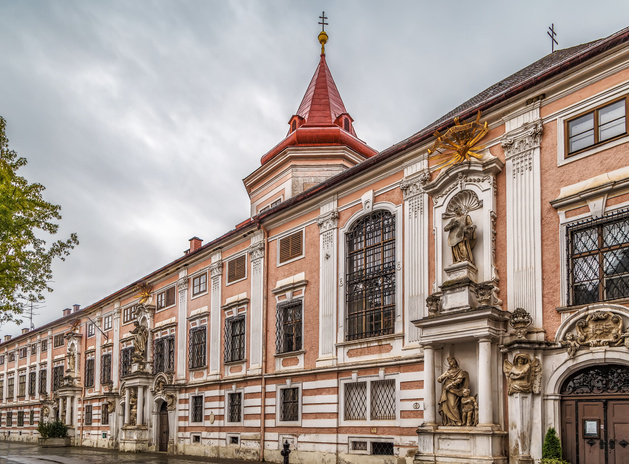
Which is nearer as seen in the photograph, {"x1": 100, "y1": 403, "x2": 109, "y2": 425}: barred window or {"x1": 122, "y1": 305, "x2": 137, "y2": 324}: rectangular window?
{"x1": 122, "y1": 305, "x2": 137, "y2": 324}: rectangular window

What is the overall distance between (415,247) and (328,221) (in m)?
4.52

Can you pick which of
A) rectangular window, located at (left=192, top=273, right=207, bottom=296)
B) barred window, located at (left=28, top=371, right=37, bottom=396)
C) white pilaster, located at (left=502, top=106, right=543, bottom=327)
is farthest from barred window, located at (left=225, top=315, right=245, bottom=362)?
barred window, located at (left=28, top=371, right=37, bottom=396)

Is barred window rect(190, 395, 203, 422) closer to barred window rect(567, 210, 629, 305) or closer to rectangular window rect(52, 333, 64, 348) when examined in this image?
barred window rect(567, 210, 629, 305)

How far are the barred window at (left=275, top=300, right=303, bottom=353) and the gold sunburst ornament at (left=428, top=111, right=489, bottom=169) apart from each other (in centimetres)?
818

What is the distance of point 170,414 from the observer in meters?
31.5

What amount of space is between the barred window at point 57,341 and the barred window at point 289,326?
30271 mm

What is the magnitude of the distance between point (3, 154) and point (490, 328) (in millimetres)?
16207

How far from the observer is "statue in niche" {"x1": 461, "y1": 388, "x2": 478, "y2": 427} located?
1639 centimetres

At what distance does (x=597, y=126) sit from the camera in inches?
608

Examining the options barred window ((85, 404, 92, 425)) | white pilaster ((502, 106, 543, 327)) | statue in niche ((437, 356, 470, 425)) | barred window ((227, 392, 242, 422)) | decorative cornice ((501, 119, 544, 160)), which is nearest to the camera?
white pilaster ((502, 106, 543, 327))

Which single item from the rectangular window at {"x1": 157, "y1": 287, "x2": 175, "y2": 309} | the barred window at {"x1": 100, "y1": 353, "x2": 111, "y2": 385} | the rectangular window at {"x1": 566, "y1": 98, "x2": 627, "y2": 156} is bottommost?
the barred window at {"x1": 100, "y1": 353, "x2": 111, "y2": 385}

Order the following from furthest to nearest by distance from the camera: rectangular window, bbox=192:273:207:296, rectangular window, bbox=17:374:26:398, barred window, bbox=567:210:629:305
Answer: rectangular window, bbox=17:374:26:398 → rectangular window, bbox=192:273:207:296 → barred window, bbox=567:210:629:305

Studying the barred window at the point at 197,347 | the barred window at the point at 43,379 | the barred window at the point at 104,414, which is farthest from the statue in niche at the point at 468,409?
the barred window at the point at 43,379

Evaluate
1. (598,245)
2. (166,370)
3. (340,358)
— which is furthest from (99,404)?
(598,245)
